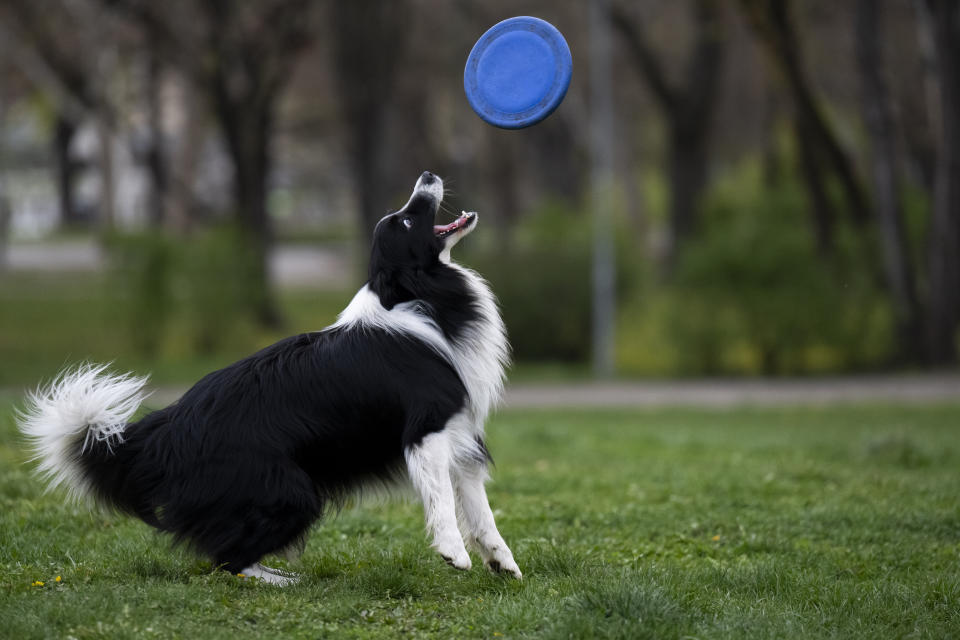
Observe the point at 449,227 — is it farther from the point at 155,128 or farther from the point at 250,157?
the point at 155,128

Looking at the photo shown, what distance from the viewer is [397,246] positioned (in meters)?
5.57

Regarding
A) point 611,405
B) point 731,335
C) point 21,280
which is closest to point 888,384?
point 731,335

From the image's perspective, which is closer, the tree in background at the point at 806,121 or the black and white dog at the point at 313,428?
the black and white dog at the point at 313,428

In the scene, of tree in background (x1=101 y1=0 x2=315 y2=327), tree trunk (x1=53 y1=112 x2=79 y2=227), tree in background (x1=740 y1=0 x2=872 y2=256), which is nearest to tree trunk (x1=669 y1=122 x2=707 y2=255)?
tree in background (x1=740 y1=0 x2=872 y2=256)

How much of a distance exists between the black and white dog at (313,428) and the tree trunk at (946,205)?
569 inches

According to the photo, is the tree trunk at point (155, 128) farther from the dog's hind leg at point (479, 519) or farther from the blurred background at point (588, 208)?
the dog's hind leg at point (479, 519)

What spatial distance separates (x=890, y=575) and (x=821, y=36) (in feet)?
88.5

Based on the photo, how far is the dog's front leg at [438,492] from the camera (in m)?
5.13

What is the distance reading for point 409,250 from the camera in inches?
220

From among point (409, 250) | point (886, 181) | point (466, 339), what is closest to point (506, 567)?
point (466, 339)

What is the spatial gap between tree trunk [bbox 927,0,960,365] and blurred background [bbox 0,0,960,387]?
0.04 metres

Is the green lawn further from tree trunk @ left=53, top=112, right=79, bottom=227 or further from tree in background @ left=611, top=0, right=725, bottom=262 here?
tree trunk @ left=53, top=112, right=79, bottom=227

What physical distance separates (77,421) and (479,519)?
1993 millimetres

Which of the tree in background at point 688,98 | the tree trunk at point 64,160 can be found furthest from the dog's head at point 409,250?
the tree trunk at point 64,160
